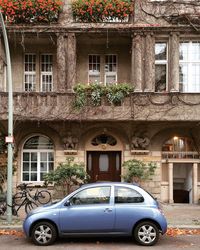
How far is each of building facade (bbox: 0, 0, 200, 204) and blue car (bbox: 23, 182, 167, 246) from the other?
21.0 ft

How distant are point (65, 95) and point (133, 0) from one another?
17.1 feet

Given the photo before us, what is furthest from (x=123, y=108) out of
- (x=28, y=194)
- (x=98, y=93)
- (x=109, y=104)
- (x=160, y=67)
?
(x=28, y=194)

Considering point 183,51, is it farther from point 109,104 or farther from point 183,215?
point 183,215

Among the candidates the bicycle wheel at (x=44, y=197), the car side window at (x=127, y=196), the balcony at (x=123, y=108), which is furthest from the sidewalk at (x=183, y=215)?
the bicycle wheel at (x=44, y=197)

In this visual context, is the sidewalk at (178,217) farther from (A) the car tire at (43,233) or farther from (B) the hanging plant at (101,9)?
(B) the hanging plant at (101,9)

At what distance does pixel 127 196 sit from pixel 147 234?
1088mm

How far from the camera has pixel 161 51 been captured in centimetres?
1667

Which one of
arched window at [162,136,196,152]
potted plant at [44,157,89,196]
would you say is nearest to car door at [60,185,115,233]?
potted plant at [44,157,89,196]

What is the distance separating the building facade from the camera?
15.9 m

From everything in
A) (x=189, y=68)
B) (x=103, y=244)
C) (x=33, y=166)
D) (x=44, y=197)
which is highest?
(x=189, y=68)

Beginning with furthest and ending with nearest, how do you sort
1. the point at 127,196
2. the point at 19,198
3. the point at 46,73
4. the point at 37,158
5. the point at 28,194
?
the point at 46,73
the point at 37,158
the point at 28,194
the point at 19,198
the point at 127,196

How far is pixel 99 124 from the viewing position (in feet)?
56.2

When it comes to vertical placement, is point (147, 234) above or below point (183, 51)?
below

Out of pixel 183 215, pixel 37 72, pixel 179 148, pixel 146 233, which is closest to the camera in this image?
pixel 146 233
